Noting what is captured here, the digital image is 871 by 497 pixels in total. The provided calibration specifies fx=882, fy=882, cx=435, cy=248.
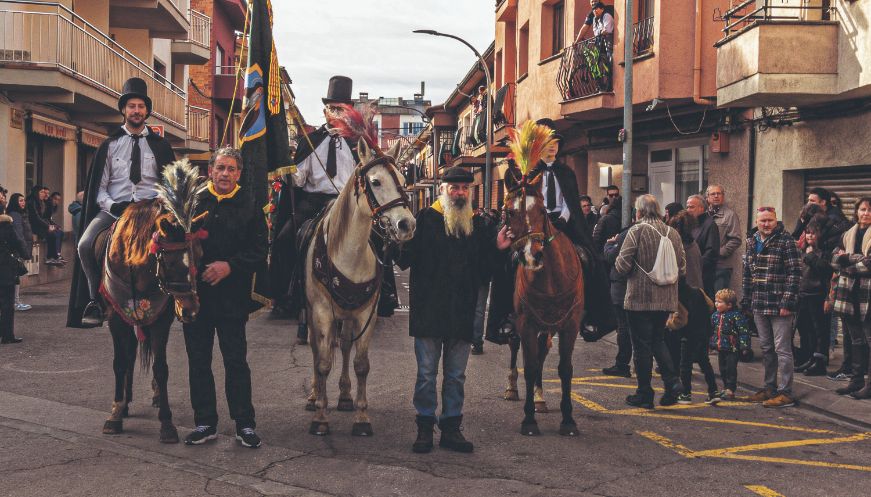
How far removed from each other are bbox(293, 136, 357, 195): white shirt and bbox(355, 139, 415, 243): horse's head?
164cm

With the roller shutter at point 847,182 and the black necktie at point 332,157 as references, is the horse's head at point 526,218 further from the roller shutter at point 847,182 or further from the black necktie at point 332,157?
the roller shutter at point 847,182

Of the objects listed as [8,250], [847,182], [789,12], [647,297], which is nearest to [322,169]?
[647,297]

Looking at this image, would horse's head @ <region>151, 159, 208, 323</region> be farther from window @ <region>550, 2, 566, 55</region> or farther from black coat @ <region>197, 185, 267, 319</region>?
window @ <region>550, 2, 566, 55</region>

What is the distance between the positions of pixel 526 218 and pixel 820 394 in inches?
168

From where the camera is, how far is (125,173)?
727cm

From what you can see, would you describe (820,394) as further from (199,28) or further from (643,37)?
(199,28)

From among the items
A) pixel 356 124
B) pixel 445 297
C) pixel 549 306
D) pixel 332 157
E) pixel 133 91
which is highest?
pixel 133 91

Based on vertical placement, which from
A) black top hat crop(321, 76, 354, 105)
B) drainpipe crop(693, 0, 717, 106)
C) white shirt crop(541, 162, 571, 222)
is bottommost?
white shirt crop(541, 162, 571, 222)

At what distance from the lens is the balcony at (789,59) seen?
12477mm

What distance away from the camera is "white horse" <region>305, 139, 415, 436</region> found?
6.55 meters

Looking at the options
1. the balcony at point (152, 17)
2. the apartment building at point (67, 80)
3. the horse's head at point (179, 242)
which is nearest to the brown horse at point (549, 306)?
the horse's head at point (179, 242)

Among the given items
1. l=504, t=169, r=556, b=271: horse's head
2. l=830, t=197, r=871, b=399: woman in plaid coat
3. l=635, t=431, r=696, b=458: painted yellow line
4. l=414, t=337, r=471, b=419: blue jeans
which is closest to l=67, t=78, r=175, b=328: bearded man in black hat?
l=414, t=337, r=471, b=419: blue jeans

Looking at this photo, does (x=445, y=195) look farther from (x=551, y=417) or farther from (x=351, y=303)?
(x=551, y=417)

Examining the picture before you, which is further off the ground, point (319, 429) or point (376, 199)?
point (376, 199)
